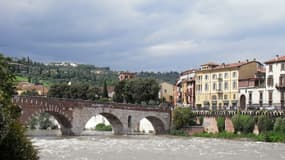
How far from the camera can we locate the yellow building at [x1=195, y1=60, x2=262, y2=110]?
287 ft

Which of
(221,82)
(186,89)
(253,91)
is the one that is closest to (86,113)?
(253,91)

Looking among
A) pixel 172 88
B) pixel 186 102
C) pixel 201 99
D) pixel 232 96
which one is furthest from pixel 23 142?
pixel 172 88

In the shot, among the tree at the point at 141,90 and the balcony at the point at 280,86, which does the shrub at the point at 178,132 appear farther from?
the tree at the point at 141,90

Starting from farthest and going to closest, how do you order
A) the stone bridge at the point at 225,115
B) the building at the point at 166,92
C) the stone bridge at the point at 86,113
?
1. the building at the point at 166,92
2. the stone bridge at the point at 225,115
3. the stone bridge at the point at 86,113

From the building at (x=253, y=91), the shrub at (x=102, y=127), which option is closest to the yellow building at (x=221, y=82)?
the building at (x=253, y=91)

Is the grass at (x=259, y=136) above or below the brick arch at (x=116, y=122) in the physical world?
below

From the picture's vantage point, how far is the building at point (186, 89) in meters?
103

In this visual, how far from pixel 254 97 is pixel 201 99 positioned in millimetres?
16927

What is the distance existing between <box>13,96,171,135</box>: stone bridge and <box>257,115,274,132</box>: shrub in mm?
18256

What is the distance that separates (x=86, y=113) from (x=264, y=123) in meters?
22.6

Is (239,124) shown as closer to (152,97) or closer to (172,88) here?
(152,97)

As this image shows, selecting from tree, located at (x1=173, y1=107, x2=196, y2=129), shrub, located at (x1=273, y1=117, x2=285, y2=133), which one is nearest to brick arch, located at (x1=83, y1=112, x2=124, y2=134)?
tree, located at (x1=173, y1=107, x2=196, y2=129)

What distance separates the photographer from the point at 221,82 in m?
92.0

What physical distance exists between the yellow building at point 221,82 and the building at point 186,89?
12.6 ft
